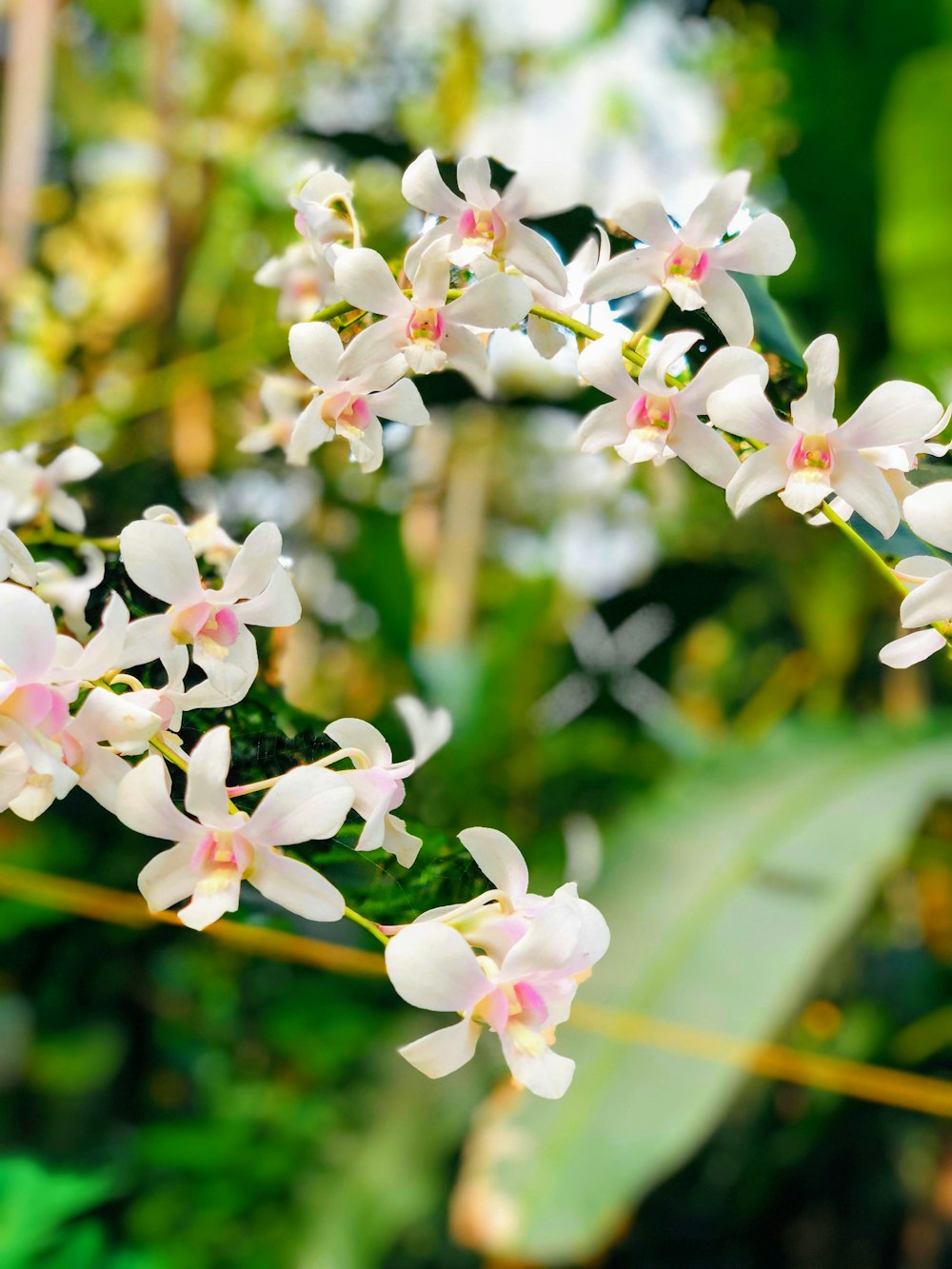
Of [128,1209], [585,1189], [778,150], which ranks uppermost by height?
[778,150]

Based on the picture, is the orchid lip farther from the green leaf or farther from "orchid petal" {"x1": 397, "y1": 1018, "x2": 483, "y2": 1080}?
the green leaf

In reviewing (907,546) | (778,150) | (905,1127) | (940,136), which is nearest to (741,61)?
(778,150)

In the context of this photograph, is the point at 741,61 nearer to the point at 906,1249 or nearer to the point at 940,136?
the point at 940,136

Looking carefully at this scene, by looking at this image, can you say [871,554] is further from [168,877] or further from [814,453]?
[168,877]

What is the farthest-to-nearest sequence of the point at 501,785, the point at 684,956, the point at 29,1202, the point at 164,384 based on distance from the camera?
1. the point at 501,785
2. the point at 164,384
3. the point at 684,956
4. the point at 29,1202

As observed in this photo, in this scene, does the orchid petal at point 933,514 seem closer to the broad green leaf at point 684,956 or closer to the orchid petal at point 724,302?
the orchid petal at point 724,302

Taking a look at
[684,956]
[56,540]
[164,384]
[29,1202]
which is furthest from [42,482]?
[164,384]

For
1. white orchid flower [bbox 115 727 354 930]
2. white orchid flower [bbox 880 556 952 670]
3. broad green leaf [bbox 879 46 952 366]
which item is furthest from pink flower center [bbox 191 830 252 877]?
broad green leaf [bbox 879 46 952 366]
